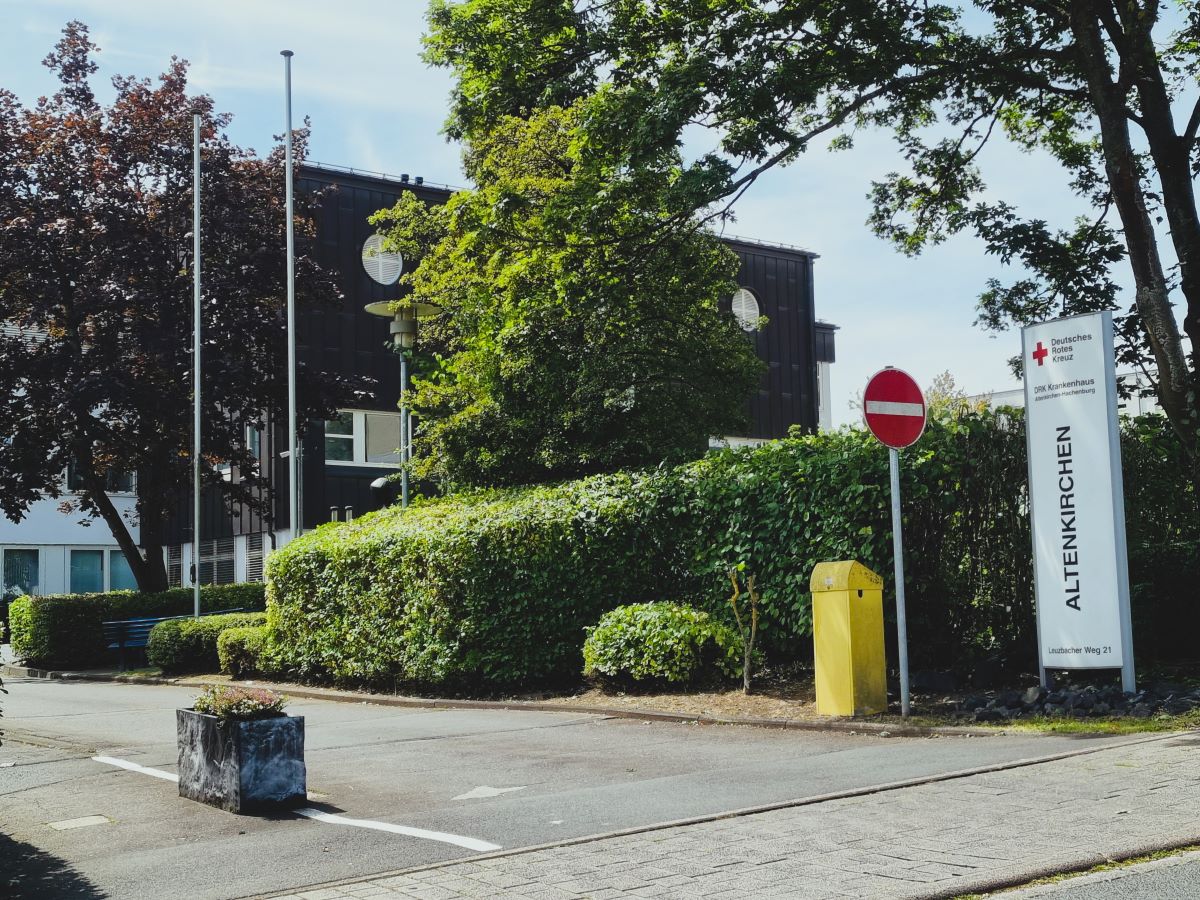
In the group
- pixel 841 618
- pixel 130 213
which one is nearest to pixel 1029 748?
pixel 841 618

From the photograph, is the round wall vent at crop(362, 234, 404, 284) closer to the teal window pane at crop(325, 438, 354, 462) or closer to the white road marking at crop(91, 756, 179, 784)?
the teal window pane at crop(325, 438, 354, 462)

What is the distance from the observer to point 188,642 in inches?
898

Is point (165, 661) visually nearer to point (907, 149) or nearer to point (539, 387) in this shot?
point (539, 387)

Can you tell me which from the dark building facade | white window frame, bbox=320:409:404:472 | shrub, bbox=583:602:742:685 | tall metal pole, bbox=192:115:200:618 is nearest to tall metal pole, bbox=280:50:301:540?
tall metal pole, bbox=192:115:200:618

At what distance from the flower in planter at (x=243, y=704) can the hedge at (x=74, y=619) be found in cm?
1992

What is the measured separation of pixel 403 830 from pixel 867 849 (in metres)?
2.74

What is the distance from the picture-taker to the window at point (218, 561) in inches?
1518

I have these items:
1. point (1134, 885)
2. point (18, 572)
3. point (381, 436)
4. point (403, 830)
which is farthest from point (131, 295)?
point (1134, 885)

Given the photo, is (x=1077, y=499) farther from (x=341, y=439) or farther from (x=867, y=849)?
(x=341, y=439)

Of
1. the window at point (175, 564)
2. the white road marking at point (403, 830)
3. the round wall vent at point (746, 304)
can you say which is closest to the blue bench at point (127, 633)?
the window at point (175, 564)

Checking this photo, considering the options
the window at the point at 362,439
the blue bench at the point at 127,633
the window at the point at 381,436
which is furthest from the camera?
the window at the point at 381,436

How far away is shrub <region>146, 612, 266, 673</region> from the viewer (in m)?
22.7

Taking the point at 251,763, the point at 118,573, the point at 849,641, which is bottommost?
the point at 251,763

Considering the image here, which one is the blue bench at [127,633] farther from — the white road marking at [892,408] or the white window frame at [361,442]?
the white road marking at [892,408]
